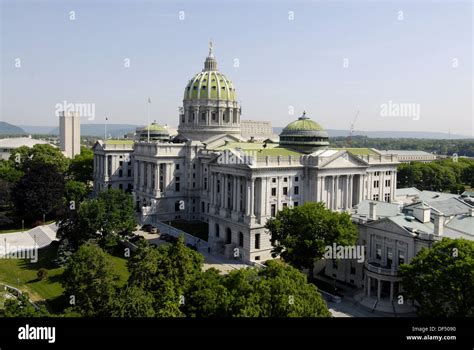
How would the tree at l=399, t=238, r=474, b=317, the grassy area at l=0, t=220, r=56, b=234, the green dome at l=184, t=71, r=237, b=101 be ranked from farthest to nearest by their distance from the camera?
the green dome at l=184, t=71, r=237, b=101 < the grassy area at l=0, t=220, r=56, b=234 < the tree at l=399, t=238, r=474, b=317

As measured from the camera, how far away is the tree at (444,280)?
2956 cm

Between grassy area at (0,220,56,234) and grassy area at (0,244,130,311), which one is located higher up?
grassy area at (0,220,56,234)

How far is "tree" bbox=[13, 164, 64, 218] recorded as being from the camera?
68.9 m

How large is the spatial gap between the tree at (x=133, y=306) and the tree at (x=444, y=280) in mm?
17973

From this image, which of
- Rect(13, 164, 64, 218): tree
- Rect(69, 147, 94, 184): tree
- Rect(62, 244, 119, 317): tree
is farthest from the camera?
Rect(69, 147, 94, 184): tree

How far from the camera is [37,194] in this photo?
69.1 meters

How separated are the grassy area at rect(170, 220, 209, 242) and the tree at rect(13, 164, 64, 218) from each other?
17.8 metres

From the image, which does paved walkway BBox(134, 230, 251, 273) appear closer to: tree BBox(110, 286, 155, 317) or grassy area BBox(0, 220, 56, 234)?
grassy area BBox(0, 220, 56, 234)

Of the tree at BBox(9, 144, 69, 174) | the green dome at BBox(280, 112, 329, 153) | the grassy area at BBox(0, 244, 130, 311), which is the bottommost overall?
the grassy area at BBox(0, 244, 130, 311)

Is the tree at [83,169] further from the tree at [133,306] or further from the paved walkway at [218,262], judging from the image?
the tree at [133,306]

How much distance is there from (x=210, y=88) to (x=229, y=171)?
34066 mm
